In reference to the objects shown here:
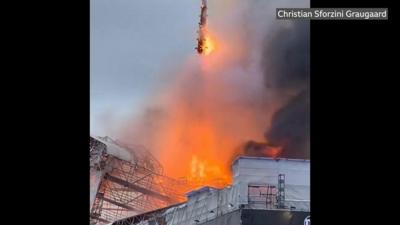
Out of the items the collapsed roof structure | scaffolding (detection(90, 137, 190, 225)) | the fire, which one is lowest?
the collapsed roof structure

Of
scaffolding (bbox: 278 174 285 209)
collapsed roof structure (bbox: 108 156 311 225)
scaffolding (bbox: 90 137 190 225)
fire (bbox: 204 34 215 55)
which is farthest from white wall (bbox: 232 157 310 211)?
scaffolding (bbox: 90 137 190 225)

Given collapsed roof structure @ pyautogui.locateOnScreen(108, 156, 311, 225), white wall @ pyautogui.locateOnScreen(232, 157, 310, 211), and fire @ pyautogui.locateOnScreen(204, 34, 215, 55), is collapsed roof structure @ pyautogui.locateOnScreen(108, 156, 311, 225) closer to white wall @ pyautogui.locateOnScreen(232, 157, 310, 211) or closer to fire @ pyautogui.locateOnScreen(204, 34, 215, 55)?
white wall @ pyautogui.locateOnScreen(232, 157, 310, 211)

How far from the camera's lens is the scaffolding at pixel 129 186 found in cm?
4147

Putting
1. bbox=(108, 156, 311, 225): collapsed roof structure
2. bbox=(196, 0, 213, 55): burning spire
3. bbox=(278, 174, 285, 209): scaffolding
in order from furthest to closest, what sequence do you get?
bbox=(278, 174, 285, 209): scaffolding
bbox=(108, 156, 311, 225): collapsed roof structure
bbox=(196, 0, 213, 55): burning spire

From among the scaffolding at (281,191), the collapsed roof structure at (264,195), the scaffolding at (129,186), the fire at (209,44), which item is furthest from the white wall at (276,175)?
the scaffolding at (129,186)

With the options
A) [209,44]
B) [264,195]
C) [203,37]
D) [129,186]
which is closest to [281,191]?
[264,195]

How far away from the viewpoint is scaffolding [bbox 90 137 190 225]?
41.5 meters

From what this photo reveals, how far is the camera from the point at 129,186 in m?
43.7

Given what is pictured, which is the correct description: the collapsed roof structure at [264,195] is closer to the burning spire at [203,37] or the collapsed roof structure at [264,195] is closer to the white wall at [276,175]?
the white wall at [276,175]

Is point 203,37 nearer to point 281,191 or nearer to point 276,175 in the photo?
point 276,175
